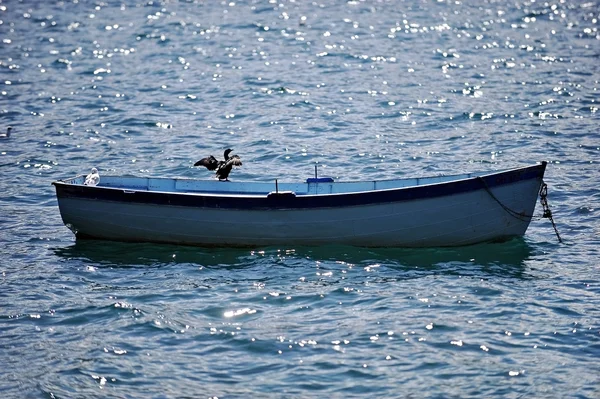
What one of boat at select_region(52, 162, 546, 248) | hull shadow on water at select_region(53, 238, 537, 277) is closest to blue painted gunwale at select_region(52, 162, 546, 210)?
boat at select_region(52, 162, 546, 248)

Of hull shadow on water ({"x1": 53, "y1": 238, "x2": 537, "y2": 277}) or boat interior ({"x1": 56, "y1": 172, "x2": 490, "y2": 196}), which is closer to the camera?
hull shadow on water ({"x1": 53, "y1": 238, "x2": 537, "y2": 277})

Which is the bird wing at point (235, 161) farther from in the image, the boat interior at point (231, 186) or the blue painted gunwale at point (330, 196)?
the blue painted gunwale at point (330, 196)

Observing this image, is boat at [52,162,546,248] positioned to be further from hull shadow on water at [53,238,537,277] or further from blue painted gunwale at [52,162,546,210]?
hull shadow on water at [53,238,537,277]

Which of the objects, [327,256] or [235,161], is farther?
[235,161]

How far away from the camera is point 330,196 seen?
21.0m

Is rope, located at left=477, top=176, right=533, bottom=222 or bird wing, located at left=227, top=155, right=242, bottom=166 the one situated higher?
bird wing, located at left=227, top=155, right=242, bottom=166

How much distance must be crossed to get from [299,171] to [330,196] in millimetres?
7060

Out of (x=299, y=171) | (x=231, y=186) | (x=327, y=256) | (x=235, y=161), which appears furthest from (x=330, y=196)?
(x=299, y=171)

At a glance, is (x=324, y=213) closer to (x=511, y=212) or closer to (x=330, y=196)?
(x=330, y=196)

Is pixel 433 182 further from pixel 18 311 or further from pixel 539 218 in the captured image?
pixel 18 311

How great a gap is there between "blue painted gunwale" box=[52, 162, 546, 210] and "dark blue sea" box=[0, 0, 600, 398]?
1.08 metres

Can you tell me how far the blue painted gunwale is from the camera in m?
20.9

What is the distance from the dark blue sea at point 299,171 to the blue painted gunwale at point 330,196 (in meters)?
1.08

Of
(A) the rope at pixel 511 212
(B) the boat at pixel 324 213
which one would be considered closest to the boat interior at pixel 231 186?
(B) the boat at pixel 324 213
